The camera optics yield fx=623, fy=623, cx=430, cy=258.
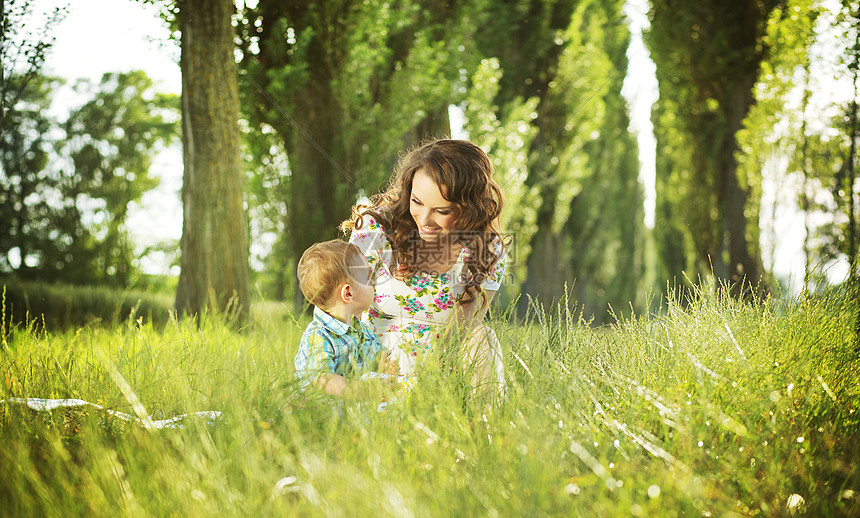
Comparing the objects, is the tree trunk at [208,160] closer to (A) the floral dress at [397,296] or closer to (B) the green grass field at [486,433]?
(B) the green grass field at [486,433]

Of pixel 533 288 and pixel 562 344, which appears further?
pixel 533 288

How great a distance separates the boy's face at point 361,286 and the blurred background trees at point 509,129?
6.47 ft

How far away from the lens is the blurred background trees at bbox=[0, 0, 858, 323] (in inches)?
277

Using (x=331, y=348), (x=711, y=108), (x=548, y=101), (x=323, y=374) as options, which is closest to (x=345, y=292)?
(x=331, y=348)

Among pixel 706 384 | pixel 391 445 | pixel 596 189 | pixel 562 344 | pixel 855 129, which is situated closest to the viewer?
pixel 391 445

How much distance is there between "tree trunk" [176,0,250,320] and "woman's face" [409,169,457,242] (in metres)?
2.63

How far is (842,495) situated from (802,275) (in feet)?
5.11

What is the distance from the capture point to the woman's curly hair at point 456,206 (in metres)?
3.22

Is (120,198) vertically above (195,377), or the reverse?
(120,198)

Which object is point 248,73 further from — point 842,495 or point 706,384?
point 842,495

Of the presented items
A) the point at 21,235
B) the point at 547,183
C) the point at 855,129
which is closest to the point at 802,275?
the point at 855,129

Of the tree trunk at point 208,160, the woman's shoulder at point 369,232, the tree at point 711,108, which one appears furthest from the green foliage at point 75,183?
the tree at point 711,108

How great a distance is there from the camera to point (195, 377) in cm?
285

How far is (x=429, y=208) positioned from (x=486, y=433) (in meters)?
1.27
